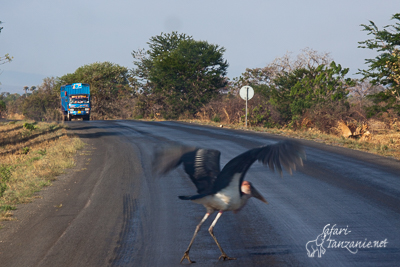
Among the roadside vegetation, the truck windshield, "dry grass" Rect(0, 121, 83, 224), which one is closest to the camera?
"dry grass" Rect(0, 121, 83, 224)

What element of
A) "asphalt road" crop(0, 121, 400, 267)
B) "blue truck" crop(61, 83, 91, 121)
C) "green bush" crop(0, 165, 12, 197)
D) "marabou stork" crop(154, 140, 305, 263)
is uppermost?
"blue truck" crop(61, 83, 91, 121)

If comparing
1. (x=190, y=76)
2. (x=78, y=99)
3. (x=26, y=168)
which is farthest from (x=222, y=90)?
(x=26, y=168)

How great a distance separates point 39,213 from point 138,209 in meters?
1.71

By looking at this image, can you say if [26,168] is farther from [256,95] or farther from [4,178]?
[256,95]

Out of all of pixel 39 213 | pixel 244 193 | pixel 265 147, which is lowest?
pixel 39 213

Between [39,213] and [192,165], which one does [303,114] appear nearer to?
[39,213]

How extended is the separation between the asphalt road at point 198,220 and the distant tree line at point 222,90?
12372 mm

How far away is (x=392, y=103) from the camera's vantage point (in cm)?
2114

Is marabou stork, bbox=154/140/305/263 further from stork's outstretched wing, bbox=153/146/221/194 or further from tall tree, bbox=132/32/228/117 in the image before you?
tall tree, bbox=132/32/228/117

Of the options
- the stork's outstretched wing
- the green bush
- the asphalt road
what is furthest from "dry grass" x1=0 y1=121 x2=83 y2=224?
the stork's outstretched wing

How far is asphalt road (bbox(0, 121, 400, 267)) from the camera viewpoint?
15.9ft

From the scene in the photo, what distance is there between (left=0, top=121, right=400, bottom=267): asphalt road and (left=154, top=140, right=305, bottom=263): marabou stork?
106 cm

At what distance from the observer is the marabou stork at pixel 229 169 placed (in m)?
3.36

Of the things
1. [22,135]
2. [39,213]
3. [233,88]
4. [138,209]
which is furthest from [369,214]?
[233,88]
